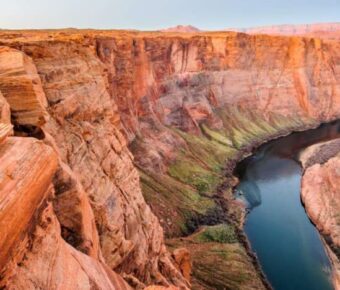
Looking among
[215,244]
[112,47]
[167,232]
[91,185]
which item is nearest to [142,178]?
[167,232]

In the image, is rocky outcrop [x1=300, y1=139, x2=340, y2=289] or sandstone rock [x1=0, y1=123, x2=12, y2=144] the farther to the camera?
rocky outcrop [x1=300, y1=139, x2=340, y2=289]

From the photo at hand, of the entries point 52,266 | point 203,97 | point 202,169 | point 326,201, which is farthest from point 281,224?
point 52,266

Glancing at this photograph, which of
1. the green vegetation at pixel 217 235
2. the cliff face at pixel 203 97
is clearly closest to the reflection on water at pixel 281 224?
the green vegetation at pixel 217 235

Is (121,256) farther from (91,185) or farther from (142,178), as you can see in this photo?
(142,178)

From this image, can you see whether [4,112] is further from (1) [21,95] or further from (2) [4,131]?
(2) [4,131]

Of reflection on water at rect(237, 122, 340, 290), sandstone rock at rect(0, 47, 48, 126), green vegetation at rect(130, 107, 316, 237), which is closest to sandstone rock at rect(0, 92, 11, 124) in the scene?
sandstone rock at rect(0, 47, 48, 126)

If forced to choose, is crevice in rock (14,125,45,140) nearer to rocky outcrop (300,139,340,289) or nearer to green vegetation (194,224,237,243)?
green vegetation (194,224,237,243)

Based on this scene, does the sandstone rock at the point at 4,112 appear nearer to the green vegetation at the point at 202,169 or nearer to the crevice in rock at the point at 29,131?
the crevice in rock at the point at 29,131
